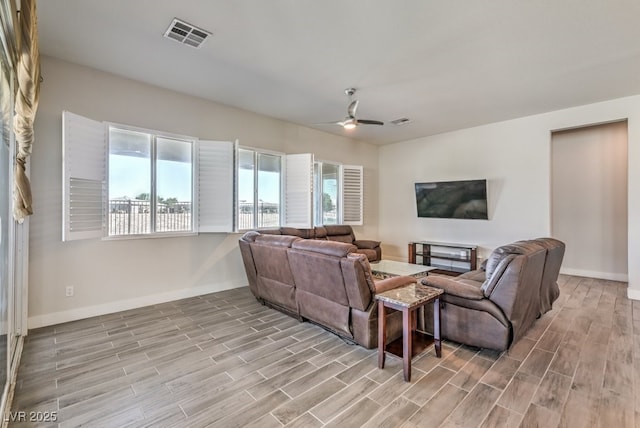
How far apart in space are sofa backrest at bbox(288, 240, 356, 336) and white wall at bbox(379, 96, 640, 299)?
437cm

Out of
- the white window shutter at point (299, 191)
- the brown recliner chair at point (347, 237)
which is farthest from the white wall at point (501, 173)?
the white window shutter at point (299, 191)

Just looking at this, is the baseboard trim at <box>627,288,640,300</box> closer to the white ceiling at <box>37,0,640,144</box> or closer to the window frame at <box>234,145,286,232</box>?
the white ceiling at <box>37,0,640,144</box>

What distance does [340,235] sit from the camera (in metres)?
6.48

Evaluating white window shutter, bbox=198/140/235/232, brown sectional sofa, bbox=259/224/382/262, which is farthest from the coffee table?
white window shutter, bbox=198/140/235/232

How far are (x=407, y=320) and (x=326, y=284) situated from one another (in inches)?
35.4

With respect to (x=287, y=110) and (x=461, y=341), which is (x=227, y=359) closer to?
(x=461, y=341)

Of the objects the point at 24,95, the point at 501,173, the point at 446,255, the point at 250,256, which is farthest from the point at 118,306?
the point at 501,173

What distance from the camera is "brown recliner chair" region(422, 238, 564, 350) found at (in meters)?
2.56

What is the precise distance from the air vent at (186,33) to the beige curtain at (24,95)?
1.00m

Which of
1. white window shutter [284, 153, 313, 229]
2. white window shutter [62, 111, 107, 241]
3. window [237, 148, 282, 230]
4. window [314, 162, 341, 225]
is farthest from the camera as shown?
window [314, 162, 341, 225]

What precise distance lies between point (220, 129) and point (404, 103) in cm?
306

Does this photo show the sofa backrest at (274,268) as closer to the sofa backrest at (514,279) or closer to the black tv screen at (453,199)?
the sofa backrest at (514,279)

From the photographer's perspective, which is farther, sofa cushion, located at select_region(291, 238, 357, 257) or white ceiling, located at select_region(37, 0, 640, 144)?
sofa cushion, located at select_region(291, 238, 357, 257)

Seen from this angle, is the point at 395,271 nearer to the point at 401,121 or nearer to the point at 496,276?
the point at 496,276
